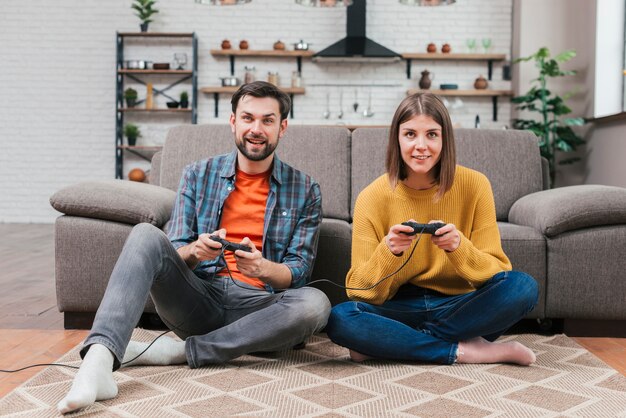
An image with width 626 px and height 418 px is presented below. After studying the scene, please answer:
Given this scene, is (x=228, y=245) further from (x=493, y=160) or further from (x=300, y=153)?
(x=493, y=160)

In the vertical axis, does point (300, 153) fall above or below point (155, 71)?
below

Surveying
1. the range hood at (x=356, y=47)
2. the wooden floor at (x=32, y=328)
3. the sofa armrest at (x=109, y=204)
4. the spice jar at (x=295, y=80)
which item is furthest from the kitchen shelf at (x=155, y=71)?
the sofa armrest at (x=109, y=204)

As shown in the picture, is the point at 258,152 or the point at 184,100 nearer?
the point at 258,152

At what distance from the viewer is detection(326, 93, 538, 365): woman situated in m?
1.96

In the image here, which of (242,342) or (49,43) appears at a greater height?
(49,43)

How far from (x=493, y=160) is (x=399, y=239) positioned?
1305 millimetres

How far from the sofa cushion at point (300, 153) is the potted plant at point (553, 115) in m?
3.36

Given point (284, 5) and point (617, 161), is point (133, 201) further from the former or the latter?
point (284, 5)

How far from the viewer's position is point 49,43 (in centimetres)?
712

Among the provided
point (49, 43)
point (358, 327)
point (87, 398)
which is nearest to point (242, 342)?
point (358, 327)

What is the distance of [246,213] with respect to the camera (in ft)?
6.98

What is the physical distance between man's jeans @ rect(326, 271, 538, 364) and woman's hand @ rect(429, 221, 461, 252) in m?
0.18

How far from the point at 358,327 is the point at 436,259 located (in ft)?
1.01

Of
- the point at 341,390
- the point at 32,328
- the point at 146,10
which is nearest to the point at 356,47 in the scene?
the point at 146,10
